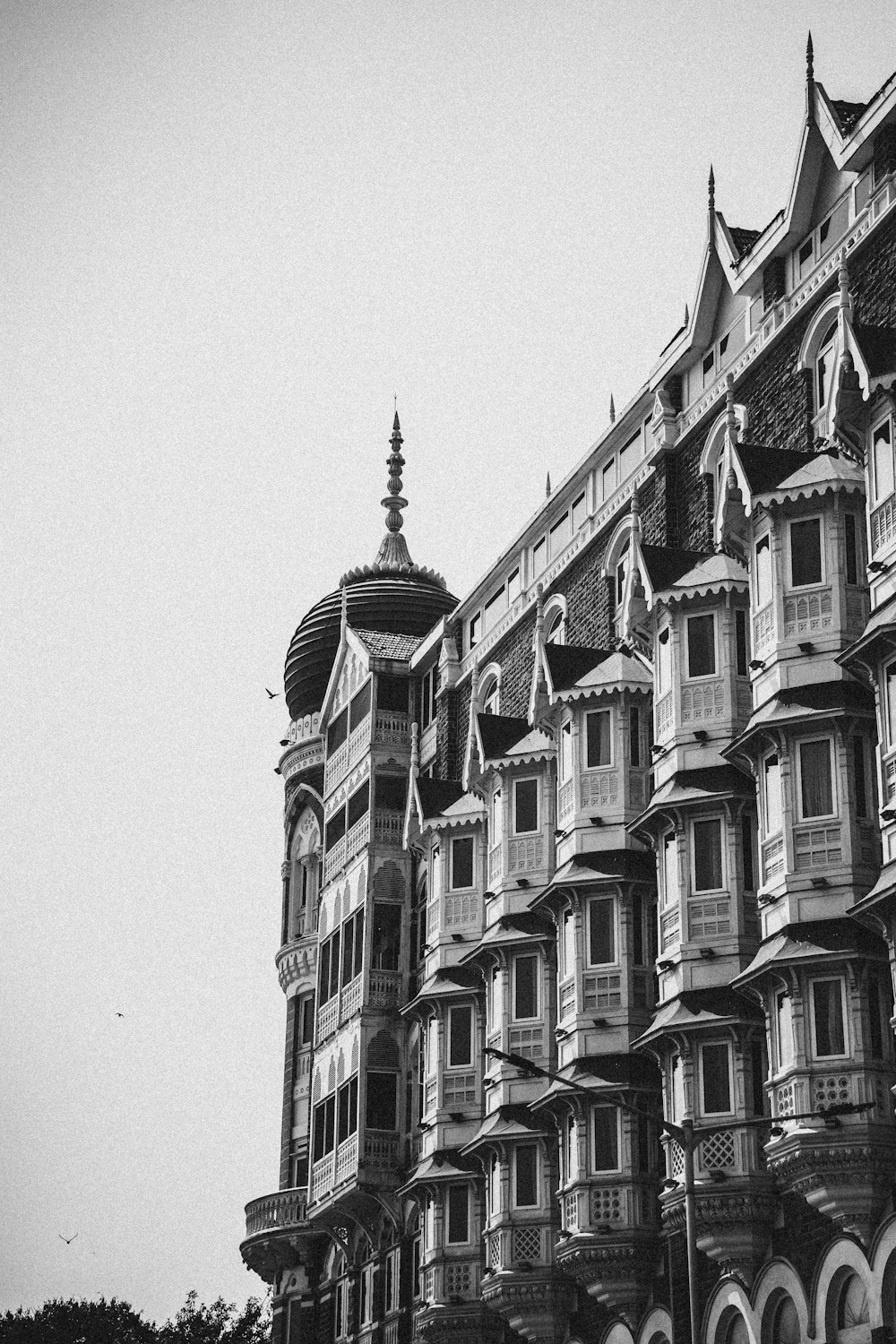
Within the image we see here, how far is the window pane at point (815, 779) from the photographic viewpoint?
39562mm

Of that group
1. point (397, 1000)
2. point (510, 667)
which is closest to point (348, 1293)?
point (397, 1000)

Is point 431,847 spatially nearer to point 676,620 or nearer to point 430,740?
point 430,740

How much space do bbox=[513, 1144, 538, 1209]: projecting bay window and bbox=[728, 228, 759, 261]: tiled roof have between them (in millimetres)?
19814

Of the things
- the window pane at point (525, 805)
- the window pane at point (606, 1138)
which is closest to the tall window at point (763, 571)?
the window pane at point (606, 1138)

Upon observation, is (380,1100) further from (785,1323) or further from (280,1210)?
(785,1323)

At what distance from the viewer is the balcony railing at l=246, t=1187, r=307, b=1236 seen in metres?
68.1

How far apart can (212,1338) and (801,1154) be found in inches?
2262

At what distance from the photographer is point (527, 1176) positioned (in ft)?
166

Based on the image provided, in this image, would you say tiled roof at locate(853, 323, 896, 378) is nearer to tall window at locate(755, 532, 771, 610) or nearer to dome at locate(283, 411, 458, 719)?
tall window at locate(755, 532, 771, 610)

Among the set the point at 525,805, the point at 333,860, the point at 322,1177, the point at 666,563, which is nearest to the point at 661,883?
Result: the point at 666,563

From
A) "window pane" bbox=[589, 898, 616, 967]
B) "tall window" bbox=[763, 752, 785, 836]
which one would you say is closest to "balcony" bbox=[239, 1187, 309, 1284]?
"window pane" bbox=[589, 898, 616, 967]

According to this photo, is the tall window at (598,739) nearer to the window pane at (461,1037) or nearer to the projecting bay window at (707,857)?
the projecting bay window at (707,857)

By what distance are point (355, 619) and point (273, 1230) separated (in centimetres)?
1912

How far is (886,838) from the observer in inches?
1459
